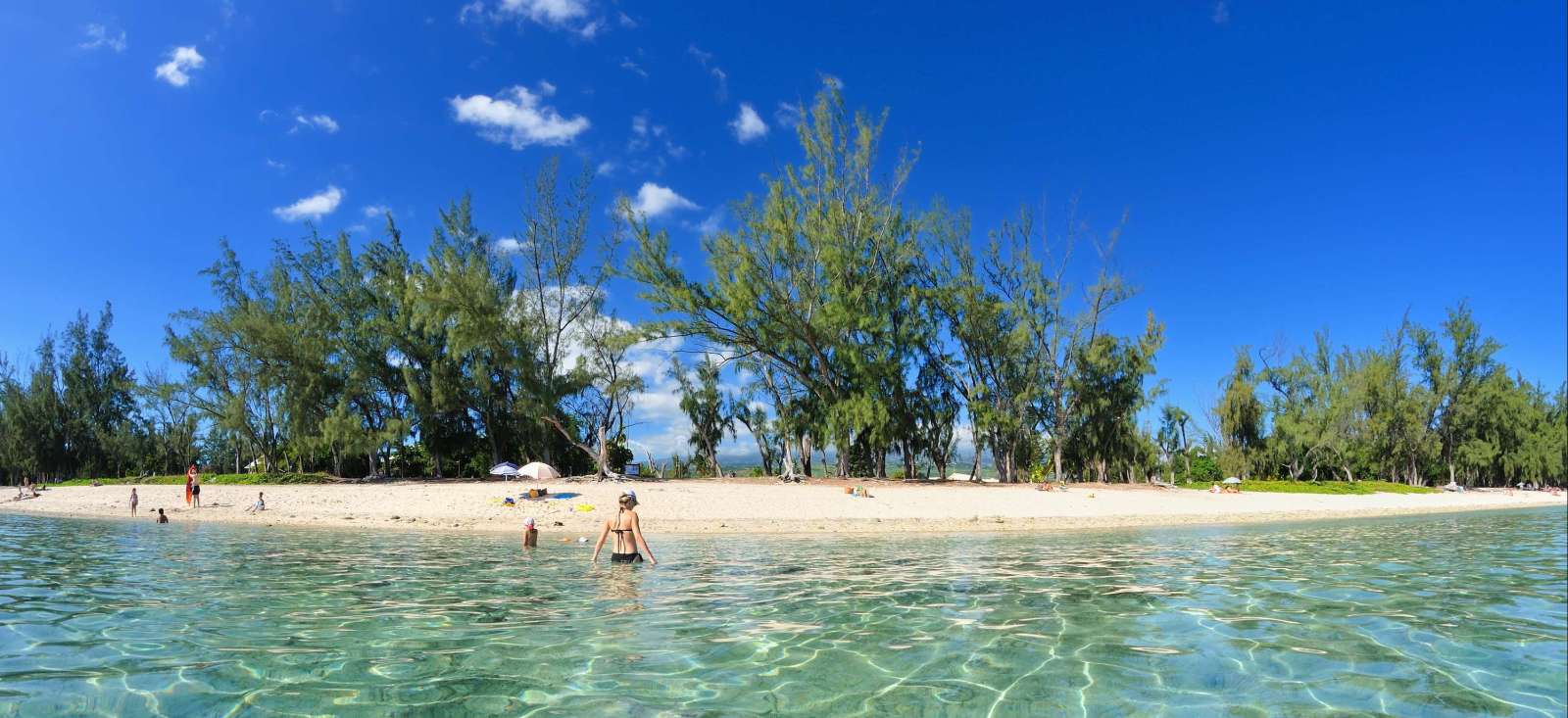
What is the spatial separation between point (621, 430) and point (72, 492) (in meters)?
26.0

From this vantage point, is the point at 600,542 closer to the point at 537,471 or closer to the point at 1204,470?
the point at 537,471

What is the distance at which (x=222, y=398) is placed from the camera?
142 feet

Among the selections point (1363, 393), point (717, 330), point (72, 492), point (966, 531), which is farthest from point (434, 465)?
point (1363, 393)

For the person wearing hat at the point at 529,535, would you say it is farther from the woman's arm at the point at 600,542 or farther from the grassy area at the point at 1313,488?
the grassy area at the point at 1313,488

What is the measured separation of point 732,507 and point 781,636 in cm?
1980

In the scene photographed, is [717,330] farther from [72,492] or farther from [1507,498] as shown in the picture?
[1507,498]

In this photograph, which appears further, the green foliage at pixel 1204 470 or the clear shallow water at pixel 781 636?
the green foliage at pixel 1204 470

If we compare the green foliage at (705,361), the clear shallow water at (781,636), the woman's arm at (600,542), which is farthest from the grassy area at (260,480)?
the woman's arm at (600,542)

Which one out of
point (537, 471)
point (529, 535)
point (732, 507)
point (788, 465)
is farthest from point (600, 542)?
point (788, 465)

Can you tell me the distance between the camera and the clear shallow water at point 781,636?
561 cm

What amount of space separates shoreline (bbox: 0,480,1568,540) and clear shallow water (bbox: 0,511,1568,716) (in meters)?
9.00

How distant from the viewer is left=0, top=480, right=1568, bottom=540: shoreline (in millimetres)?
23953

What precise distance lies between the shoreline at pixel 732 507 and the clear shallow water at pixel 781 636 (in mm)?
9005

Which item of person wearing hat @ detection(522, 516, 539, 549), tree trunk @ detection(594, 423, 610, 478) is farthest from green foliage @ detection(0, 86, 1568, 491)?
person wearing hat @ detection(522, 516, 539, 549)
